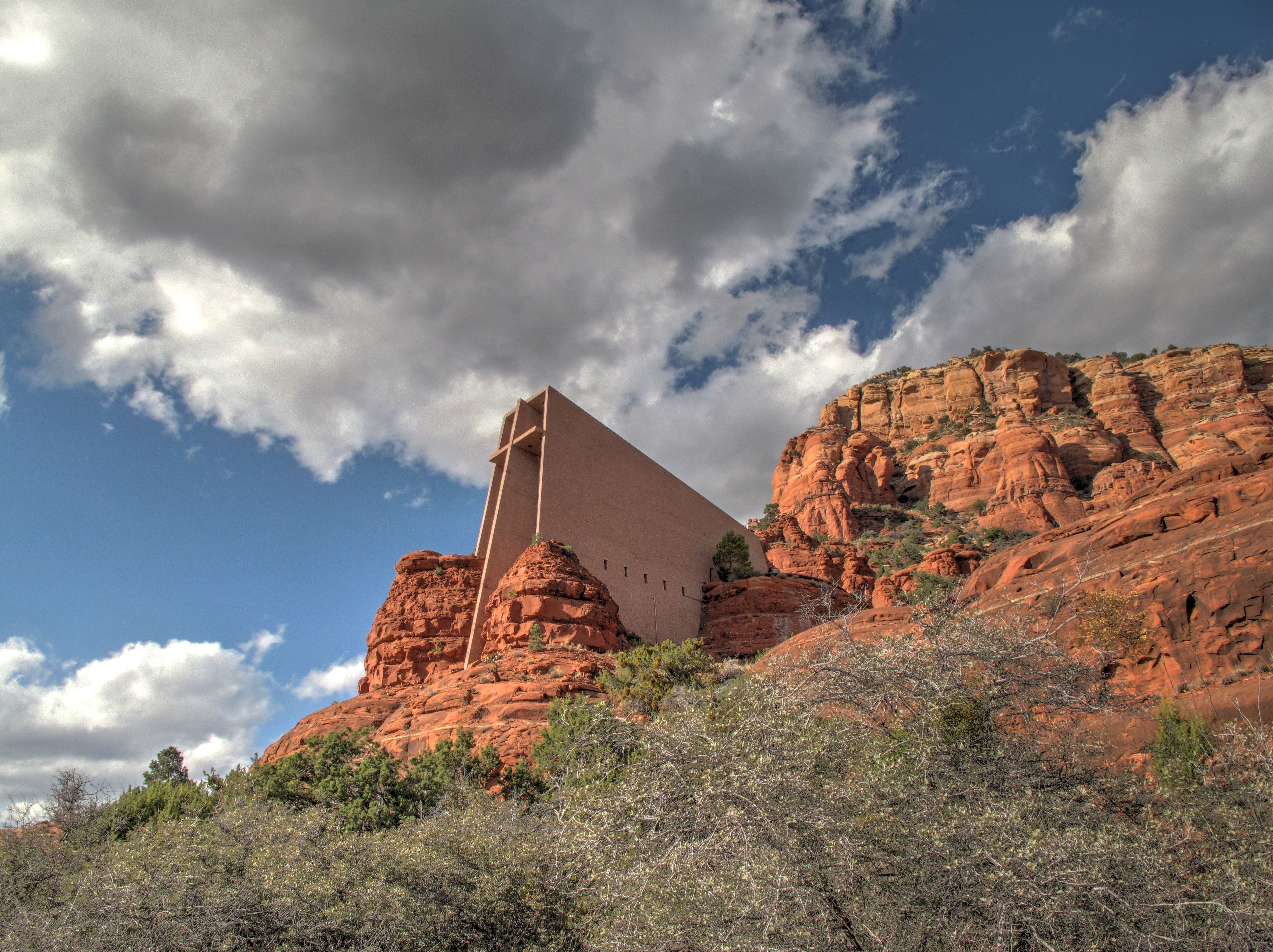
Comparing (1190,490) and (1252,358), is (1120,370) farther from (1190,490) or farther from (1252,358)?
(1190,490)

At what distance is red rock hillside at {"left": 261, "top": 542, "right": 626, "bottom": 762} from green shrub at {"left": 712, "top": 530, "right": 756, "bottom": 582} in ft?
43.9

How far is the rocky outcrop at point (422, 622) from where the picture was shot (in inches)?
1047

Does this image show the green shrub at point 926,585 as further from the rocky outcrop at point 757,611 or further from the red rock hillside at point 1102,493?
the rocky outcrop at point 757,611

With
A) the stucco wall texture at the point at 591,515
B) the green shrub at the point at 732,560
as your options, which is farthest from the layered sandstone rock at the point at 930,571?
the stucco wall texture at the point at 591,515

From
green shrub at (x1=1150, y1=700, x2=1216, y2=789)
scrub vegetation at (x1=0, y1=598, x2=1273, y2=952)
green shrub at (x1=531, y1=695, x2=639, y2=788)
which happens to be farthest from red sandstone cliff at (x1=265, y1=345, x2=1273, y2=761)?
scrub vegetation at (x1=0, y1=598, x2=1273, y2=952)

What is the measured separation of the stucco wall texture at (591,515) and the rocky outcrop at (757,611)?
108 centimetres

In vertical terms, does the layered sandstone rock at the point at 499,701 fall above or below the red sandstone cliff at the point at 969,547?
→ below

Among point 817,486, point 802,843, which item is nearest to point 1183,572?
point 802,843

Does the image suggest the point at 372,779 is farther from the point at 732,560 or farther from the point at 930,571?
the point at 930,571

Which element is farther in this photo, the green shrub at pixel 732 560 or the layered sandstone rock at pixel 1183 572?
the green shrub at pixel 732 560

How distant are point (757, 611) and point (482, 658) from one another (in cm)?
1441

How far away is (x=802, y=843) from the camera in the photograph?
593 centimetres

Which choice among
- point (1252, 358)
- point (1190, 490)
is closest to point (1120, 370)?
point (1252, 358)

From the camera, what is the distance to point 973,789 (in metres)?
6.74
